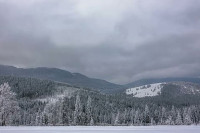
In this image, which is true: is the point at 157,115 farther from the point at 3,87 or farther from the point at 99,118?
the point at 3,87

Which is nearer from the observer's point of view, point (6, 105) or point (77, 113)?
point (6, 105)

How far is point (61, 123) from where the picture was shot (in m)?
146

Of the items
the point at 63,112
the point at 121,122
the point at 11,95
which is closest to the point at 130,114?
the point at 121,122

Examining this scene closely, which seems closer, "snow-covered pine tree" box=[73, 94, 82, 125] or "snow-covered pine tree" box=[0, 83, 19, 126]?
"snow-covered pine tree" box=[0, 83, 19, 126]

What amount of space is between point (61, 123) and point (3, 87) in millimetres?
70758

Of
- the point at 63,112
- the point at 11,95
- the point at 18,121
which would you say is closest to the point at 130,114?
the point at 63,112

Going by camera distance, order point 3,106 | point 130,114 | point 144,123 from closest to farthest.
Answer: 1. point 3,106
2. point 144,123
3. point 130,114

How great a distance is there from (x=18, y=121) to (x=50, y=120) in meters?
42.3

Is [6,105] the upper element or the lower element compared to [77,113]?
upper

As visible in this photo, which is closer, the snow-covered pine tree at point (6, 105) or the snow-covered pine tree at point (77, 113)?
the snow-covered pine tree at point (6, 105)

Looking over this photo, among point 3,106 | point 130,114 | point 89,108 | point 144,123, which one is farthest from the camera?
point 130,114

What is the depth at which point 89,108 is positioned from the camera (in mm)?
143125

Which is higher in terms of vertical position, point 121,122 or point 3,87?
point 3,87

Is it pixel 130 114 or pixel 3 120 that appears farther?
pixel 130 114
